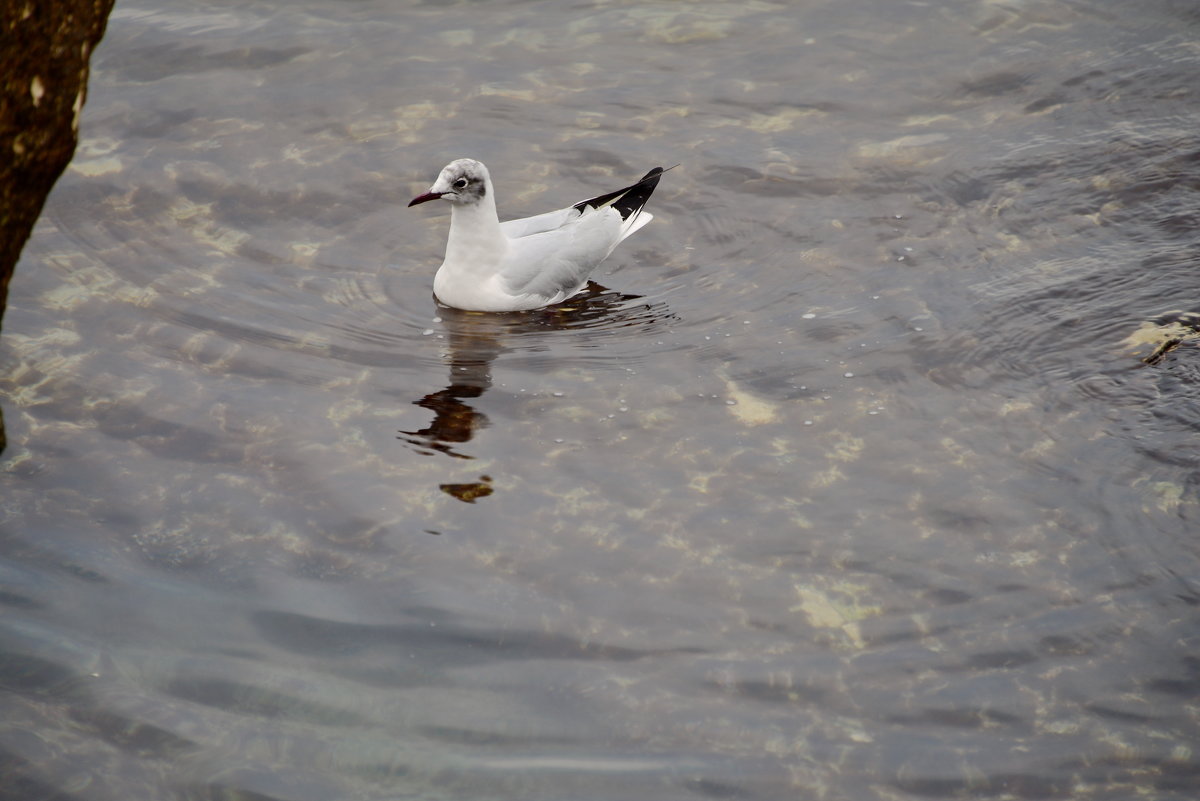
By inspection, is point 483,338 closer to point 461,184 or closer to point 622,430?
point 461,184

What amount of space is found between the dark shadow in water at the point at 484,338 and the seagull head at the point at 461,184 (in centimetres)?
62

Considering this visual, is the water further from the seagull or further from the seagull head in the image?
the seagull head

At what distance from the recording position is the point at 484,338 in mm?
6574

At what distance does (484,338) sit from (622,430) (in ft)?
4.15

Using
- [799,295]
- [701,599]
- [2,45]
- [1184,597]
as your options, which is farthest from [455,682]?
[799,295]

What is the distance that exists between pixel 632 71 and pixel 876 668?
5808mm

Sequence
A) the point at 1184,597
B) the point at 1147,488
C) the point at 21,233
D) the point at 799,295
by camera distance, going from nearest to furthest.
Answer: the point at 21,233, the point at 1184,597, the point at 1147,488, the point at 799,295

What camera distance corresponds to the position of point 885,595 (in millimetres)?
4699

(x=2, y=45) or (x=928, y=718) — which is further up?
(x=2, y=45)

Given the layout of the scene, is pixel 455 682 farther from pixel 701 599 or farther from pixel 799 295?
pixel 799 295

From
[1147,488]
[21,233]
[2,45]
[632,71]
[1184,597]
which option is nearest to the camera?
[2,45]

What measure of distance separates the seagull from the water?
19 centimetres

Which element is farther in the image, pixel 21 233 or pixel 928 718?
pixel 928 718

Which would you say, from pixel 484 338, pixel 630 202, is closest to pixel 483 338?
pixel 484 338
